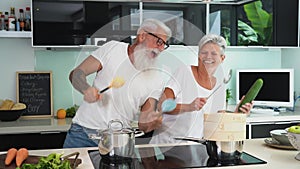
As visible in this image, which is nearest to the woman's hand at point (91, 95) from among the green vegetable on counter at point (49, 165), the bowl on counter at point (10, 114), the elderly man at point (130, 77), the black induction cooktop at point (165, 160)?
the elderly man at point (130, 77)

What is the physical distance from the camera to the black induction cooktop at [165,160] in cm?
155

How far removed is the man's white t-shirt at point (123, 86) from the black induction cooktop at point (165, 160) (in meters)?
0.22

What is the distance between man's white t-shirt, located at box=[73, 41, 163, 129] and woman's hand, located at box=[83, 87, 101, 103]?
0.07ft

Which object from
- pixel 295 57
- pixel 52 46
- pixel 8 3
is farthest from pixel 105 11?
pixel 295 57

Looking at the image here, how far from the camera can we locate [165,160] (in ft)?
5.37

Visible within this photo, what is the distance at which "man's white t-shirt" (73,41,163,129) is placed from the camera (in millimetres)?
1913

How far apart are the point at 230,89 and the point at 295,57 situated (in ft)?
2.19

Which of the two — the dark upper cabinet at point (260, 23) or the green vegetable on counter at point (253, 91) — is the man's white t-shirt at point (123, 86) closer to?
the green vegetable on counter at point (253, 91)

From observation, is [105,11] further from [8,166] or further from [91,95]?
[8,166]

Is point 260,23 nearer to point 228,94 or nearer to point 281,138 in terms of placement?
point 228,94

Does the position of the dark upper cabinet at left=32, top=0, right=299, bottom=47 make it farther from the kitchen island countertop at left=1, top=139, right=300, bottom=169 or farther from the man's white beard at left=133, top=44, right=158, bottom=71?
the kitchen island countertop at left=1, top=139, right=300, bottom=169

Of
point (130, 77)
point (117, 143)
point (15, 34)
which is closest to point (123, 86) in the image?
point (130, 77)

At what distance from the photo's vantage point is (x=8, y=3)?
3.45 meters

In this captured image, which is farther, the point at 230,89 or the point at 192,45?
the point at 230,89
